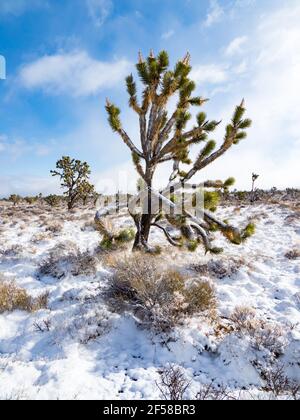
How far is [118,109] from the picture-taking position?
21.4ft

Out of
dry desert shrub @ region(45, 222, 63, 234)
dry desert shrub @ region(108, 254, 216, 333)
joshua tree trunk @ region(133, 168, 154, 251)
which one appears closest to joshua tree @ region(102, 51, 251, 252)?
joshua tree trunk @ region(133, 168, 154, 251)

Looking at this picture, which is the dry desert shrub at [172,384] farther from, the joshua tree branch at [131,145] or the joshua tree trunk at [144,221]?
the joshua tree branch at [131,145]

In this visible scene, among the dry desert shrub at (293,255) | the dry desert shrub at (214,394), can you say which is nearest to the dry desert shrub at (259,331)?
the dry desert shrub at (214,394)

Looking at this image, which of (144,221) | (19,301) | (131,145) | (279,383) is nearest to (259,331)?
(279,383)

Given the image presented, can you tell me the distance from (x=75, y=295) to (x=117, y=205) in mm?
2438

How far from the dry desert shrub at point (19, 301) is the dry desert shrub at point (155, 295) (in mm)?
1205

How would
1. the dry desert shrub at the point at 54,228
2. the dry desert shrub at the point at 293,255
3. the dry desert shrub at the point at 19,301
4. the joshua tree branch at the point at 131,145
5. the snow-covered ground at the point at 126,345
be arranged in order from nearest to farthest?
1. the snow-covered ground at the point at 126,345
2. the dry desert shrub at the point at 19,301
3. the joshua tree branch at the point at 131,145
4. the dry desert shrub at the point at 293,255
5. the dry desert shrub at the point at 54,228

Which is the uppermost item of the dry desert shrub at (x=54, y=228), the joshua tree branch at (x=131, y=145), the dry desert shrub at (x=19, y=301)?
the joshua tree branch at (x=131, y=145)

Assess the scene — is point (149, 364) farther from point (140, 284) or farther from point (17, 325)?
point (17, 325)

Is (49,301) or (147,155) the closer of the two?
(49,301)

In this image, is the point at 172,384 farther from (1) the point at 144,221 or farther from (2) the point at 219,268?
(1) the point at 144,221

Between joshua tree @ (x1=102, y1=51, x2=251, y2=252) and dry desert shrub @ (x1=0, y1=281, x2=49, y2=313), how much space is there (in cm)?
226

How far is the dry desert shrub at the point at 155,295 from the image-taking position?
3.93 metres
